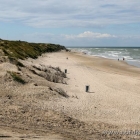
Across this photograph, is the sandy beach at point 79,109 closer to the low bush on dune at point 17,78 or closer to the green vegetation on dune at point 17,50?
the low bush on dune at point 17,78

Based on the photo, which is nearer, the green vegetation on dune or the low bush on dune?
the low bush on dune

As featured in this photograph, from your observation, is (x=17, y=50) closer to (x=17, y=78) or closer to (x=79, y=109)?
(x=17, y=78)

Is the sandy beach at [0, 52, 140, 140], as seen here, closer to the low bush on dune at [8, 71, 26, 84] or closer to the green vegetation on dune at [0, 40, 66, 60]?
the low bush on dune at [8, 71, 26, 84]

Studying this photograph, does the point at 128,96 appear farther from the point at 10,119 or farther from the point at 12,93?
the point at 10,119

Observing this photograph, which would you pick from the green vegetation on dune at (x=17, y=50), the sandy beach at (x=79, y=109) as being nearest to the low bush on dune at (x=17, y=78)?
the sandy beach at (x=79, y=109)

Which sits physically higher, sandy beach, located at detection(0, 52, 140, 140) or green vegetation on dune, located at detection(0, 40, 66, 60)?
green vegetation on dune, located at detection(0, 40, 66, 60)

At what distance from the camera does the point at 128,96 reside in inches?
706

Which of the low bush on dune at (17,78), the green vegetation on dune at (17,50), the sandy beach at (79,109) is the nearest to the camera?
the sandy beach at (79,109)

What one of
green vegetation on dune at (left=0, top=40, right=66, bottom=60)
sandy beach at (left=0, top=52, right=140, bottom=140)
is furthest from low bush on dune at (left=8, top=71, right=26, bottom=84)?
green vegetation on dune at (left=0, top=40, right=66, bottom=60)

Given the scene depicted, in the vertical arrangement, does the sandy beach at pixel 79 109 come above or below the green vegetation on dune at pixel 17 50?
below

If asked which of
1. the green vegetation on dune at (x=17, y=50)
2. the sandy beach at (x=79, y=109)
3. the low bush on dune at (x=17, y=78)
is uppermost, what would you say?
the green vegetation on dune at (x=17, y=50)

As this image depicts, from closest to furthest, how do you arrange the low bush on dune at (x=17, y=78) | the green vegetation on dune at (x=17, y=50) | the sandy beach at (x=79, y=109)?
the sandy beach at (x=79, y=109) < the low bush on dune at (x=17, y=78) < the green vegetation on dune at (x=17, y=50)

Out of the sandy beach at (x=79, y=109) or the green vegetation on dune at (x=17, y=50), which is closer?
the sandy beach at (x=79, y=109)

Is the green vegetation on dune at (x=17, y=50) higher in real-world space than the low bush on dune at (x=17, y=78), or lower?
higher
